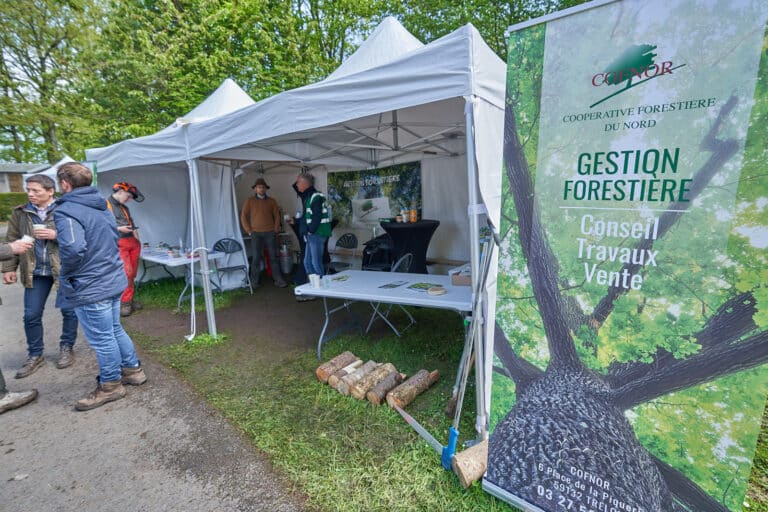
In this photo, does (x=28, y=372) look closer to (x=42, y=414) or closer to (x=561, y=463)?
(x=42, y=414)

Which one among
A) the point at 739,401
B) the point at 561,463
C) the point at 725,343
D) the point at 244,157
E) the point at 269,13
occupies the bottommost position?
the point at 561,463

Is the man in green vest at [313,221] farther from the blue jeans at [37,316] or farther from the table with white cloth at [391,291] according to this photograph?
the blue jeans at [37,316]

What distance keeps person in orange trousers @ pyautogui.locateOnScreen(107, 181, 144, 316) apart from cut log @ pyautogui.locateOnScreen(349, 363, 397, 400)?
327cm

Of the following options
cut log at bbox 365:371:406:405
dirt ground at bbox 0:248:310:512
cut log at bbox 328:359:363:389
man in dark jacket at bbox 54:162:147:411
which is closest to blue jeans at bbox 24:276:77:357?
dirt ground at bbox 0:248:310:512

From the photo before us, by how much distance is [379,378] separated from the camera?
2773 millimetres

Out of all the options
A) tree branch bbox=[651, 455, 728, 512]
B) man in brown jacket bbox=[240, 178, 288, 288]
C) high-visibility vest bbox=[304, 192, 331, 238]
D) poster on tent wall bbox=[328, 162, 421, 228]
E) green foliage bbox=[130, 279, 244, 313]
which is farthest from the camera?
man in brown jacket bbox=[240, 178, 288, 288]

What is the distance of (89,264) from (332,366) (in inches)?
72.8

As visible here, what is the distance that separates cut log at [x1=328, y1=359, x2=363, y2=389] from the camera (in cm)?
282

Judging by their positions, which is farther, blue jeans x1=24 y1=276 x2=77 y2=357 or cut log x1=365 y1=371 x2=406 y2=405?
blue jeans x1=24 y1=276 x2=77 y2=357

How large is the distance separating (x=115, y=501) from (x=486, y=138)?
2705mm

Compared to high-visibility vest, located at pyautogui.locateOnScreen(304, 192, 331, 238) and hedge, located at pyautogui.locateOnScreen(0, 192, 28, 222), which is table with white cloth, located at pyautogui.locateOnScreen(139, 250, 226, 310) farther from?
hedge, located at pyautogui.locateOnScreen(0, 192, 28, 222)

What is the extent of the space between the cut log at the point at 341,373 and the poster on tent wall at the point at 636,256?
4.88 ft

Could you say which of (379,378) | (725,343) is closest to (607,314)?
(725,343)

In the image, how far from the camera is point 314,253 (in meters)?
4.88
